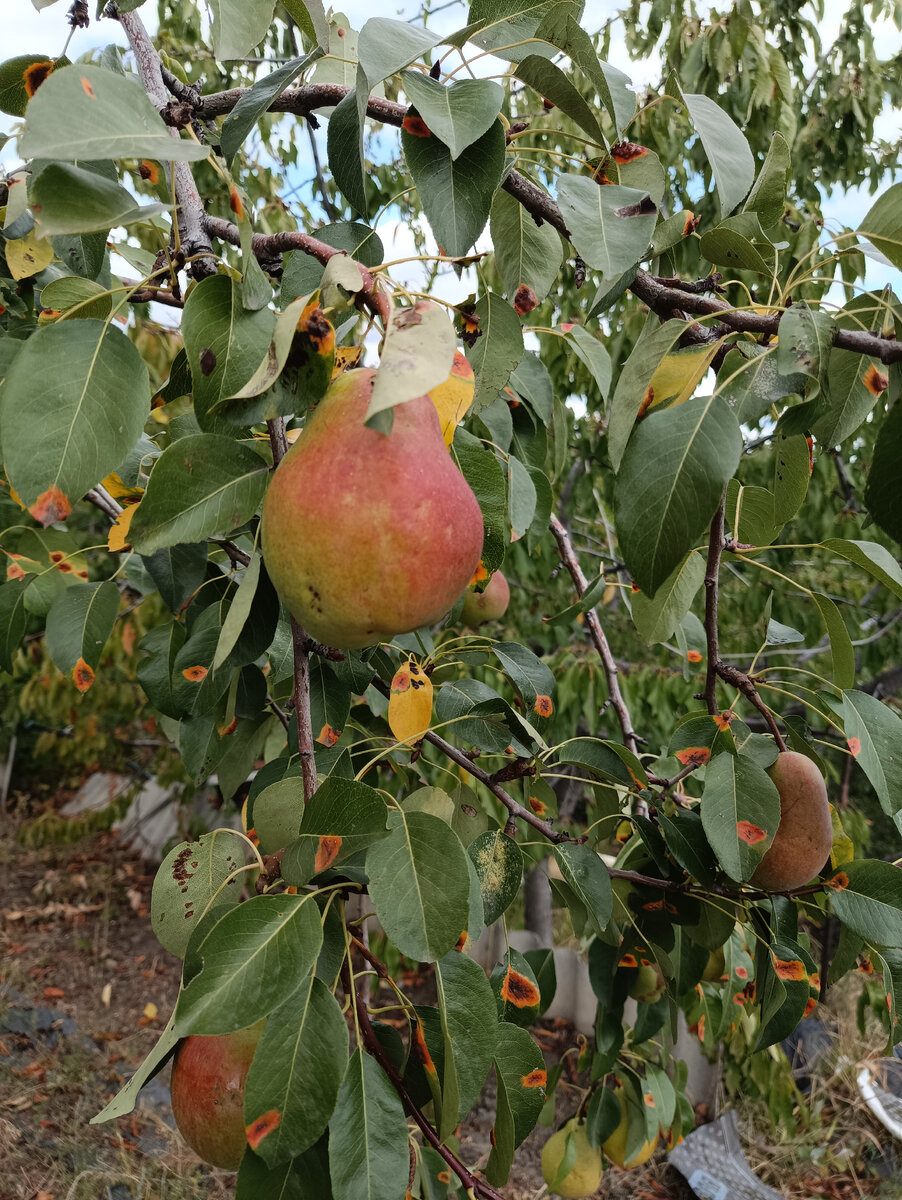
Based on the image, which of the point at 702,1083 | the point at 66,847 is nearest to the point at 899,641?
the point at 702,1083

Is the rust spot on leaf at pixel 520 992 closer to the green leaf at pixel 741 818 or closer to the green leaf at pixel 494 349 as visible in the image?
the green leaf at pixel 741 818

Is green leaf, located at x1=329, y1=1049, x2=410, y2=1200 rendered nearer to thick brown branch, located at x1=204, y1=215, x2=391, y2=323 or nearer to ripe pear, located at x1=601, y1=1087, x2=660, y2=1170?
thick brown branch, located at x1=204, y1=215, x2=391, y2=323

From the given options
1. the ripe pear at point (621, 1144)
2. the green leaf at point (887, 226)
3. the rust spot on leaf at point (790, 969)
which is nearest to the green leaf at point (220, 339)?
the green leaf at point (887, 226)

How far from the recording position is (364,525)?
1.56 ft

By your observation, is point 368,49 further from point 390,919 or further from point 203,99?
point 390,919

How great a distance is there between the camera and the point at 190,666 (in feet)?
2.70

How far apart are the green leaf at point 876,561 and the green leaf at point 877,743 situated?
0.75 feet

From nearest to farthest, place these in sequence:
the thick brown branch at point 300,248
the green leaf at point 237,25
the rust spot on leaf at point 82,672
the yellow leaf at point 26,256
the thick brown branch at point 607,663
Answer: the thick brown branch at point 300,248 < the green leaf at point 237,25 < the yellow leaf at point 26,256 < the rust spot on leaf at point 82,672 < the thick brown branch at point 607,663

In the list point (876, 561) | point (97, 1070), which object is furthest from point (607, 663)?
point (97, 1070)

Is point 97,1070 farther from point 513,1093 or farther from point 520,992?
point 513,1093

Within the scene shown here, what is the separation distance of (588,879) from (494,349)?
0.51 meters

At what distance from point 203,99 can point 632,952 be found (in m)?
1.03

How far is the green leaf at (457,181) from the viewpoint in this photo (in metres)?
0.56

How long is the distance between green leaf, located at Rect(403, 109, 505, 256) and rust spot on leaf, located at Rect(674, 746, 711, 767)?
21.5 inches
